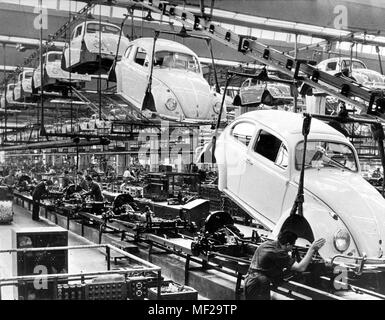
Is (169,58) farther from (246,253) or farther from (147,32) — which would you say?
(147,32)

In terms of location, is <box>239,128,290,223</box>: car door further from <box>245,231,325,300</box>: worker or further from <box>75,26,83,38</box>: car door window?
<box>75,26,83,38</box>: car door window

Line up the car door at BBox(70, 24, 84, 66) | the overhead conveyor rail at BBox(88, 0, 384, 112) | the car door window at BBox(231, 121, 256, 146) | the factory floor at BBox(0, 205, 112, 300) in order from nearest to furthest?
the overhead conveyor rail at BBox(88, 0, 384, 112) → the car door window at BBox(231, 121, 256, 146) → the factory floor at BBox(0, 205, 112, 300) → the car door at BBox(70, 24, 84, 66)

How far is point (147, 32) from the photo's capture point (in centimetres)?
1627

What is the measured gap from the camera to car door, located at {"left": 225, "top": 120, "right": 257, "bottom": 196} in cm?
731

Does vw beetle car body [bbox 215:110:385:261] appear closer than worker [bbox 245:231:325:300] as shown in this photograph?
No

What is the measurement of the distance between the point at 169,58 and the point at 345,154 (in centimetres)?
413

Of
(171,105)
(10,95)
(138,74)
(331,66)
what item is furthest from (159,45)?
(10,95)

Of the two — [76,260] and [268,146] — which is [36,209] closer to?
[76,260]

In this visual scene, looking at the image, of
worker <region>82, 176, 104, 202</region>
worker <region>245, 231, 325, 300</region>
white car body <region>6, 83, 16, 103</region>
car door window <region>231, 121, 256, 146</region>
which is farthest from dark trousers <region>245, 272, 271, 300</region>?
white car body <region>6, 83, 16, 103</region>

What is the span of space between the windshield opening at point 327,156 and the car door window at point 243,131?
0.86 meters

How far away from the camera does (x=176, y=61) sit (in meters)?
9.91

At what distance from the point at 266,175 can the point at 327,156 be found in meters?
0.85

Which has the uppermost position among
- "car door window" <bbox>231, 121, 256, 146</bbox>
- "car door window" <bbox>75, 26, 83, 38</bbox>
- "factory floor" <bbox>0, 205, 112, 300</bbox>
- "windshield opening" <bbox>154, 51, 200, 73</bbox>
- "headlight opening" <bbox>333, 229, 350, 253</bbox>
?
"car door window" <bbox>75, 26, 83, 38</bbox>

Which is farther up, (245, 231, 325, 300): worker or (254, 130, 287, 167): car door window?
(254, 130, 287, 167): car door window
